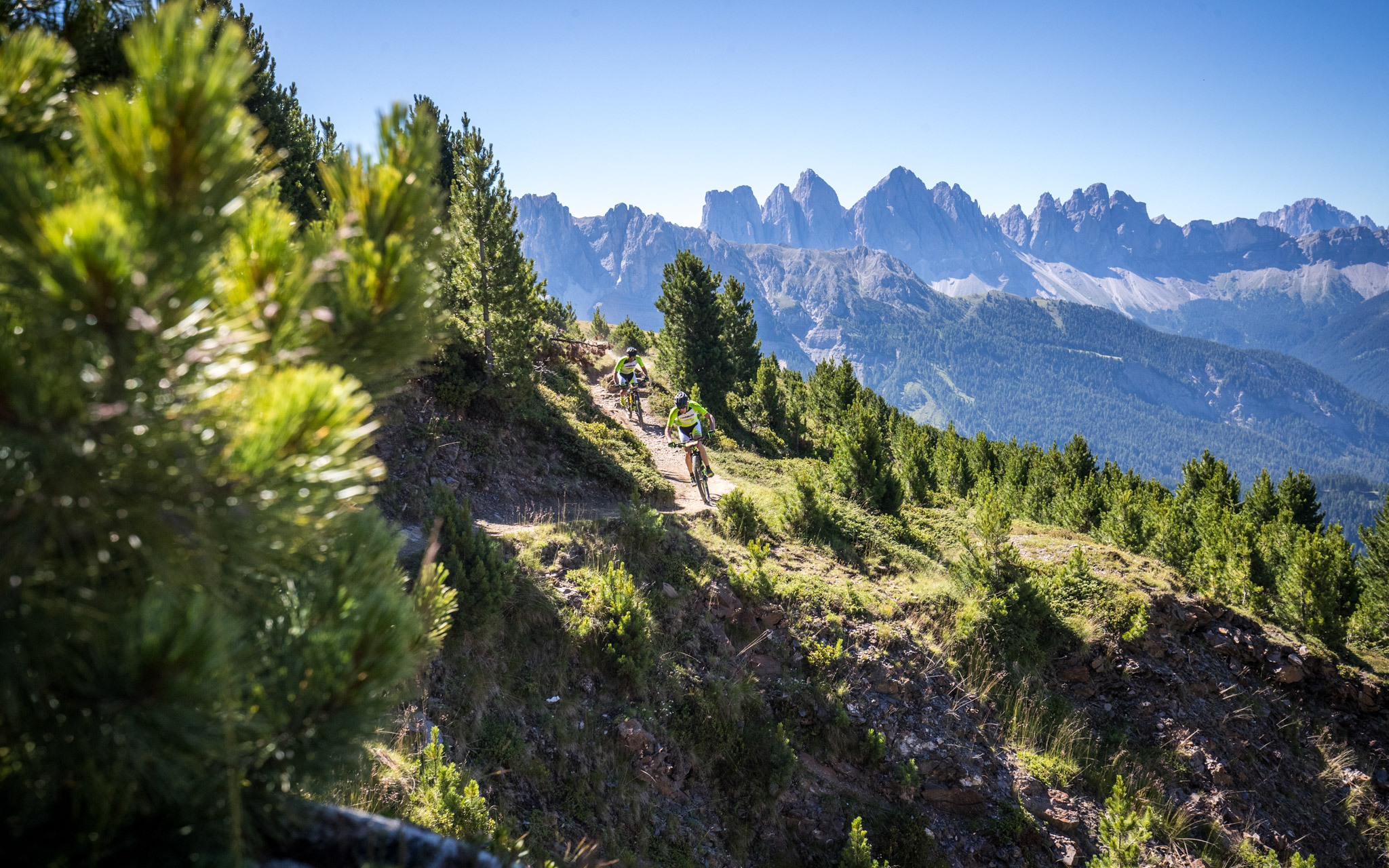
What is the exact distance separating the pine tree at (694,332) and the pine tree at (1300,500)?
24.4 metres

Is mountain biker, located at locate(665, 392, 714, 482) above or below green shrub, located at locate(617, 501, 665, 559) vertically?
above

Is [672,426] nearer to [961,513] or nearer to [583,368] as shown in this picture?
[961,513]

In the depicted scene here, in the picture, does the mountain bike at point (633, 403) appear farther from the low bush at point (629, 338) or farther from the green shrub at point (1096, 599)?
the low bush at point (629, 338)

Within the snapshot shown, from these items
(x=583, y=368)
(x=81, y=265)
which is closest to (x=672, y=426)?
(x=81, y=265)

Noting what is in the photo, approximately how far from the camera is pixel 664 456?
19141mm

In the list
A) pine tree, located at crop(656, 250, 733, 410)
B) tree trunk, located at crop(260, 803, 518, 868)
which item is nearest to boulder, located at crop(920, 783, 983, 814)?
tree trunk, located at crop(260, 803, 518, 868)

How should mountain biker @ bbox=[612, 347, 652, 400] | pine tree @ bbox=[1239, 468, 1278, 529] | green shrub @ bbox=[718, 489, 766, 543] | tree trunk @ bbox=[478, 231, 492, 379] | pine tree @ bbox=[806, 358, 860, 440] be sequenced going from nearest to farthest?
1. green shrub @ bbox=[718, 489, 766, 543]
2. tree trunk @ bbox=[478, 231, 492, 379]
3. mountain biker @ bbox=[612, 347, 652, 400]
4. pine tree @ bbox=[1239, 468, 1278, 529]
5. pine tree @ bbox=[806, 358, 860, 440]

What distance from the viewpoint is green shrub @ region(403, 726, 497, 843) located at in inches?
160

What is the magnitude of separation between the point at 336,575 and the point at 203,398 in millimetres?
812

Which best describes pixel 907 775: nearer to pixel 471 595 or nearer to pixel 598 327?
A: pixel 471 595

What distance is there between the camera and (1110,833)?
22.2 ft

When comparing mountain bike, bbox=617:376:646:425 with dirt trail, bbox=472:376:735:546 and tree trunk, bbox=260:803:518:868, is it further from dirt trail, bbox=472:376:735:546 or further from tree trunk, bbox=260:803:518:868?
tree trunk, bbox=260:803:518:868

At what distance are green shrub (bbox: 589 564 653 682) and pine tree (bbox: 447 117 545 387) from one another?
850 cm

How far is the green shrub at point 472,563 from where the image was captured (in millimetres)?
6828
